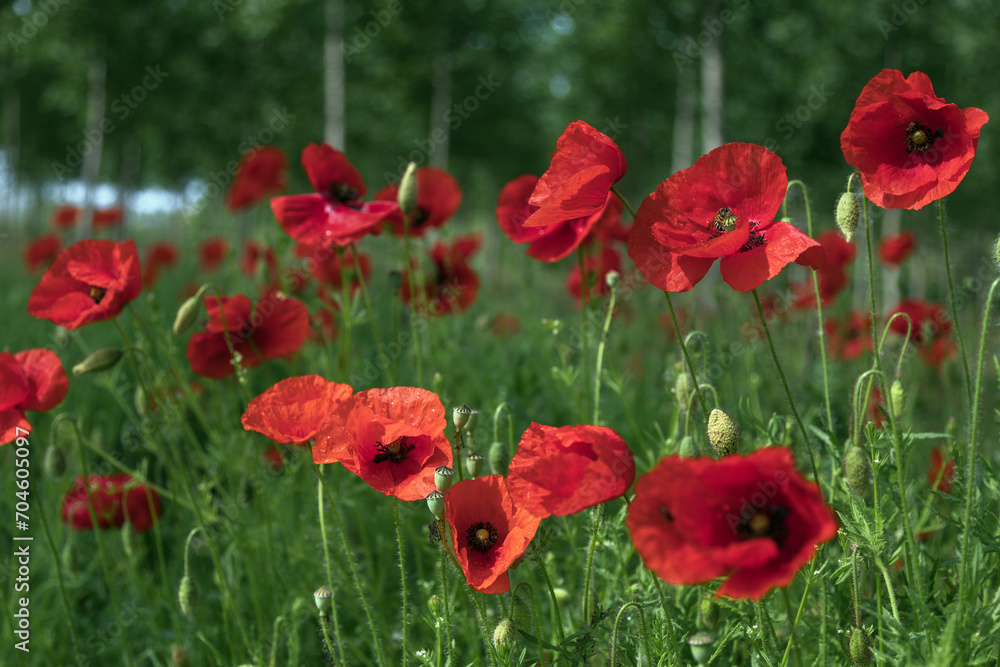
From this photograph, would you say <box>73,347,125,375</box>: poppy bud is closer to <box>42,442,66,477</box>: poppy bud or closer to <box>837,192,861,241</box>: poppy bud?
<box>42,442,66,477</box>: poppy bud

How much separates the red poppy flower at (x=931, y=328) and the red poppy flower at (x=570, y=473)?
7.28ft

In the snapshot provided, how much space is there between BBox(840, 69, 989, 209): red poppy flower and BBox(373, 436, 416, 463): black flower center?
0.85m

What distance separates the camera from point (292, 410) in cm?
125

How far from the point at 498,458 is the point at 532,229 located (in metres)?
0.53

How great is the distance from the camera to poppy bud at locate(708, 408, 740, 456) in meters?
1.02

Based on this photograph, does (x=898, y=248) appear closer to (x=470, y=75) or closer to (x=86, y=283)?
(x=86, y=283)

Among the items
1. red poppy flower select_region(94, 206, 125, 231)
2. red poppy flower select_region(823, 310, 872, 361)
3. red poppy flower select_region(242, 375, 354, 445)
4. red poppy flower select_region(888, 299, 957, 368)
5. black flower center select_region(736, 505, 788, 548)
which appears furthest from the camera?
red poppy flower select_region(94, 206, 125, 231)

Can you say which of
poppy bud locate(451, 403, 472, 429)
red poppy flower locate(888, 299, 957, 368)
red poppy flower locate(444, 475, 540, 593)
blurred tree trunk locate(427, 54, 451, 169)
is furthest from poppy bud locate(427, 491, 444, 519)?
blurred tree trunk locate(427, 54, 451, 169)

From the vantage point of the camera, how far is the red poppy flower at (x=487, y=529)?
1023 millimetres

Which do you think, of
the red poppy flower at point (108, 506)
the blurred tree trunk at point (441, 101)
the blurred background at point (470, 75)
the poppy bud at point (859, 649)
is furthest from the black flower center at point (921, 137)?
the blurred tree trunk at point (441, 101)

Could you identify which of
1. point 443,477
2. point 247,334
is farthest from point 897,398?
point 247,334

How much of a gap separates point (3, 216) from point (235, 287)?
64.8 ft

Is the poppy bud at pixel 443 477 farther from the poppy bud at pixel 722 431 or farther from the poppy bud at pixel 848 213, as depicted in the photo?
the poppy bud at pixel 848 213

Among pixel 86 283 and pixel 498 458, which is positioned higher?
pixel 86 283
